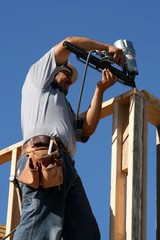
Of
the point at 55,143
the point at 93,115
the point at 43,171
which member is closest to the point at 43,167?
the point at 43,171

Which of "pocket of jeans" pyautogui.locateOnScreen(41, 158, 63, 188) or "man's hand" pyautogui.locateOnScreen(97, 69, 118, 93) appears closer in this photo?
"pocket of jeans" pyautogui.locateOnScreen(41, 158, 63, 188)

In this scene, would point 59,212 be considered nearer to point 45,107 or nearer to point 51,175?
point 51,175

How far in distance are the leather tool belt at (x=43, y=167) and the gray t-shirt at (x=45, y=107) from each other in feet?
0.40

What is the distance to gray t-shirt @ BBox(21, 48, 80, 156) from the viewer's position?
5.61 m

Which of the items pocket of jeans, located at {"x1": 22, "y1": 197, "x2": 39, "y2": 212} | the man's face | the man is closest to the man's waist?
the man

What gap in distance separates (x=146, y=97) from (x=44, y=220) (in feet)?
4.77

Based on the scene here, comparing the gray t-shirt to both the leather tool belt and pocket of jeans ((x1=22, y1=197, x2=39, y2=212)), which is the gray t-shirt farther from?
pocket of jeans ((x1=22, y1=197, x2=39, y2=212))

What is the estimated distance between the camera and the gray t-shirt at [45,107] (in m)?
5.61

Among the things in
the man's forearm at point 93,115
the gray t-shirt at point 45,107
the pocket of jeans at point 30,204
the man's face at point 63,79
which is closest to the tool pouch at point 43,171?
the pocket of jeans at point 30,204

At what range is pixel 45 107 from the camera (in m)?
5.65

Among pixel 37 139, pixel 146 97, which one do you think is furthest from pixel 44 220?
pixel 146 97

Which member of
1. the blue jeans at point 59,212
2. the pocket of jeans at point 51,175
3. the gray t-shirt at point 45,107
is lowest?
the blue jeans at point 59,212

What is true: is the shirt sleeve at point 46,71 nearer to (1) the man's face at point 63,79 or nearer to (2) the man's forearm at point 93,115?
(1) the man's face at point 63,79

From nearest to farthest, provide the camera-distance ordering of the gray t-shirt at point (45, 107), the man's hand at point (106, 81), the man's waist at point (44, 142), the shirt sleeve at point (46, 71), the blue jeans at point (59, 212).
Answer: the blue jeans at point (59, 212)
the man's waist at point (44, 142)
the gray t-shirt at point (45, 107)
the shirt sleeve at point (46, 71)
the man's hand at point (106, 81)
